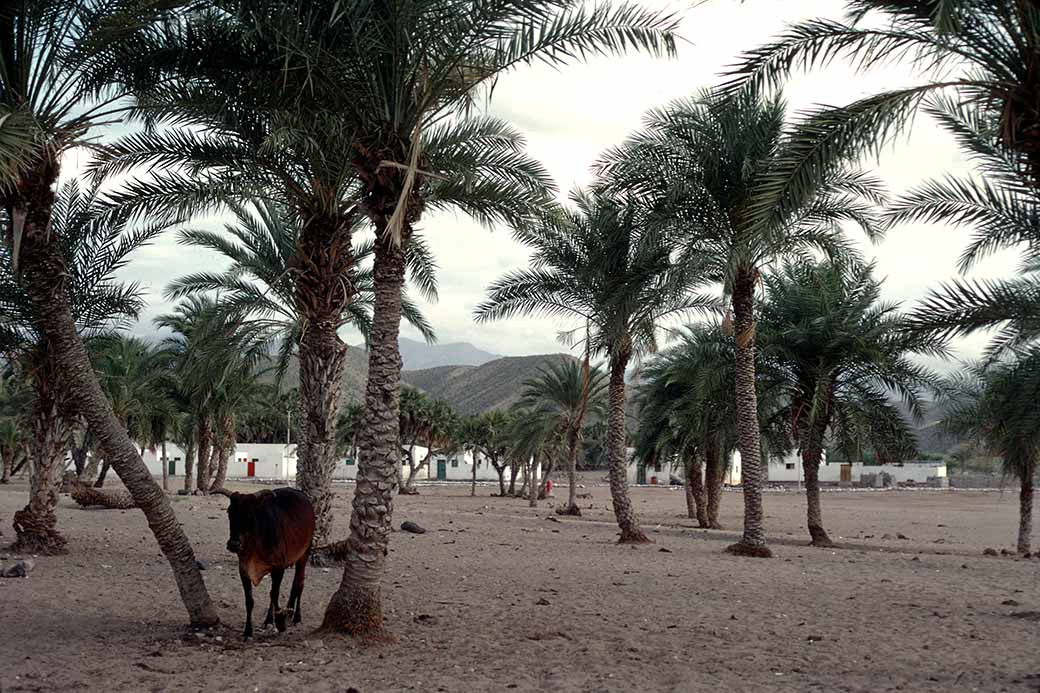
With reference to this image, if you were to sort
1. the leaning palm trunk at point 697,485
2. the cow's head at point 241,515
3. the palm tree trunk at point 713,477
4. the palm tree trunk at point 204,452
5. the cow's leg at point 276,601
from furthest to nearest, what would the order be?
1. the palm tree trunk at point 204,452
2. the leaning palm trunk at point 697,485
3. the palm tree trunk at point 713,477
4. the cow's leg at point 276,601
5. the cow's head at point 241,515

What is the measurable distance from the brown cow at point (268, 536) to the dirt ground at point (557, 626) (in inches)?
19.3

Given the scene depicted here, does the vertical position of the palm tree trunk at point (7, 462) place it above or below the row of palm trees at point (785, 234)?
below

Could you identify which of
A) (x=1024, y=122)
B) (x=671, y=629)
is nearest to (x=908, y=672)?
(x=671, y=629)

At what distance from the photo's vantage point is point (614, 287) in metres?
20.5

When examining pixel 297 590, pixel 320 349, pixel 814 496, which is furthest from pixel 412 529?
pixel 297 590

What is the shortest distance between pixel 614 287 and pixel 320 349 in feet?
27.6

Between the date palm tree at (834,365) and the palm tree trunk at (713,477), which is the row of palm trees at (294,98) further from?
the palm tree trunk at (713,477)

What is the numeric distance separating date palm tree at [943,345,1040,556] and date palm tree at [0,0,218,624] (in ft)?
50.6

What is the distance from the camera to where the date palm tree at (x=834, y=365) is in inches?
863

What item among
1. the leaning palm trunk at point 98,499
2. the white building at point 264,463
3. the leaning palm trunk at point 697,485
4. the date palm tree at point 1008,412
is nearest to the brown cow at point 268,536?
the date palm tree at point 1008,412

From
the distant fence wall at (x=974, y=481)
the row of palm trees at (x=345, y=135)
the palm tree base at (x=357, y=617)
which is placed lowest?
the distant fence wall at (x=974, y=481)

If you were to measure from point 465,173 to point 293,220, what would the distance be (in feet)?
12.2

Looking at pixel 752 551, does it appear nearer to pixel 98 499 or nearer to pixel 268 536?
pixel 268 536

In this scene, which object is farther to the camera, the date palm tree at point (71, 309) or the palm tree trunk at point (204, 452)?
the palm tree trunk at point (204, 452)
